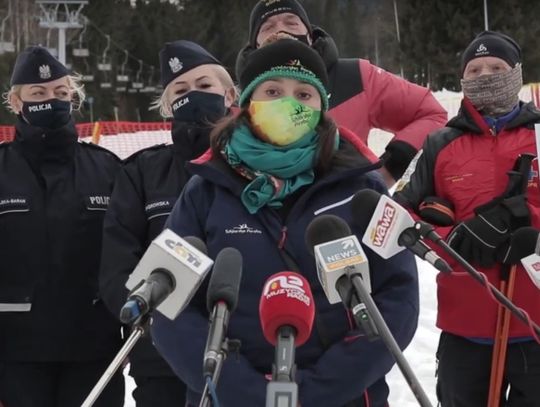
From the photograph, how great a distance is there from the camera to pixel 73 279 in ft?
12.6

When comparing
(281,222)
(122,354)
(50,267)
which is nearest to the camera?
(122,354)

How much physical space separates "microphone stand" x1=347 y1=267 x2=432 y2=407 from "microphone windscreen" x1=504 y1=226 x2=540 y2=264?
5.41 feet

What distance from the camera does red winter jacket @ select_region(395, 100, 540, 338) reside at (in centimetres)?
373

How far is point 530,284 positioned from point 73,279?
1922 millimetres

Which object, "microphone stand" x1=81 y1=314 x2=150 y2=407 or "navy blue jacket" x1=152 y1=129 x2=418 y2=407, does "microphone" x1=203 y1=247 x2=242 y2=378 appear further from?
"navy blue jacket" x1=152 y1=129 x2=418 y2=407

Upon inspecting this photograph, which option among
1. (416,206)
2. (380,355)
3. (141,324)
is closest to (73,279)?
(416,206)

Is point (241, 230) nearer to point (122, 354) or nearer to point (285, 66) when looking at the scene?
point (285, 66)

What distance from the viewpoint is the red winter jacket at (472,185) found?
147 inches

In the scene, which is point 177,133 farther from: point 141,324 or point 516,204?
point 141,324

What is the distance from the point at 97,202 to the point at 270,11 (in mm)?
1202

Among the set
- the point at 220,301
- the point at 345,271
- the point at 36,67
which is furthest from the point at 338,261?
the point at 36,67

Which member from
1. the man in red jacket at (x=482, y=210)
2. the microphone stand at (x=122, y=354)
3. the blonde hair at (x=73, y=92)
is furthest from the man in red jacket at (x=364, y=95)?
the microphone stand at (x=122, y=354)

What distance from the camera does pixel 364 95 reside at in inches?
165

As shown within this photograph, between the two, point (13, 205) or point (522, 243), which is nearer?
point (522, 243)
